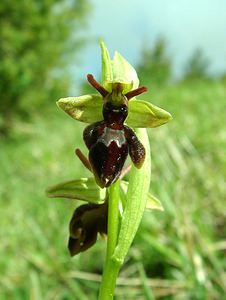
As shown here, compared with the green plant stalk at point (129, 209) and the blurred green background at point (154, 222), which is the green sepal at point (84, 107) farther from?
the blurred green background at point (154, 222)

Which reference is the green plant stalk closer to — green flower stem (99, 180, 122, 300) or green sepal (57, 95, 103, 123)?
green flower stem (99, 180, 122, 300)

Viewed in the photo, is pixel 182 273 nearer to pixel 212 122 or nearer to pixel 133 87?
pixel 133 87

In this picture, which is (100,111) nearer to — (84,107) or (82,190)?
(84,107)

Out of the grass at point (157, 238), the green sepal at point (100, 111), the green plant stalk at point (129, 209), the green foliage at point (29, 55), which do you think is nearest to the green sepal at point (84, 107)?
the green sepal at point (100, 111)

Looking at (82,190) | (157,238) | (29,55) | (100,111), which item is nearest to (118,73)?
(100,111)

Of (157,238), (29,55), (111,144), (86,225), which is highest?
(111,144)
